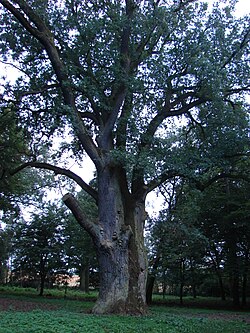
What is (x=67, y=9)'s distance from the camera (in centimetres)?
1057

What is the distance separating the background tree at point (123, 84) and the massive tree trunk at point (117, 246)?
0.09ft

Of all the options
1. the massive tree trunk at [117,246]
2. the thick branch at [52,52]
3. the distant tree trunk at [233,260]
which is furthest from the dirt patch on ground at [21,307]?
the distant tree trunk at [233,260]

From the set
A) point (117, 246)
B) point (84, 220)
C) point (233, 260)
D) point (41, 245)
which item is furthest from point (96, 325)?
point (41, 245)

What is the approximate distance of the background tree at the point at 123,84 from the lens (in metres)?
9.27

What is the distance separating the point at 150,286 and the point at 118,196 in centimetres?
1048

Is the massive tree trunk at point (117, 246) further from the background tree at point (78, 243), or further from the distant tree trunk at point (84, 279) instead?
the distant tree trunk at point (84, 279)

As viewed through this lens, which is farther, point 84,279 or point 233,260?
point 84,279

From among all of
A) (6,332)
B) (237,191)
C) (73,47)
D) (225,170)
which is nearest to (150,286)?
(237,191)

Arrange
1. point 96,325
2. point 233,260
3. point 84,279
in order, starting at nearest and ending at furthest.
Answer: point 96,325, point 233,260, point 84,279

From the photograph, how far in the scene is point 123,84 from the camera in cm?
1007

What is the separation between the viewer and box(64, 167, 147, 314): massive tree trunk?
29.0 feet

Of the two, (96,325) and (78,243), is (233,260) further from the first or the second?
(96,325)

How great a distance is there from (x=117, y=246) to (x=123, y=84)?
4.50 metres

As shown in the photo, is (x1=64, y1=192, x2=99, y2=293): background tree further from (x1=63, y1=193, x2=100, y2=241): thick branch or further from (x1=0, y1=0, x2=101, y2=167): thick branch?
(x1=63, y1=193, x2=100, y2=241): thick branch
